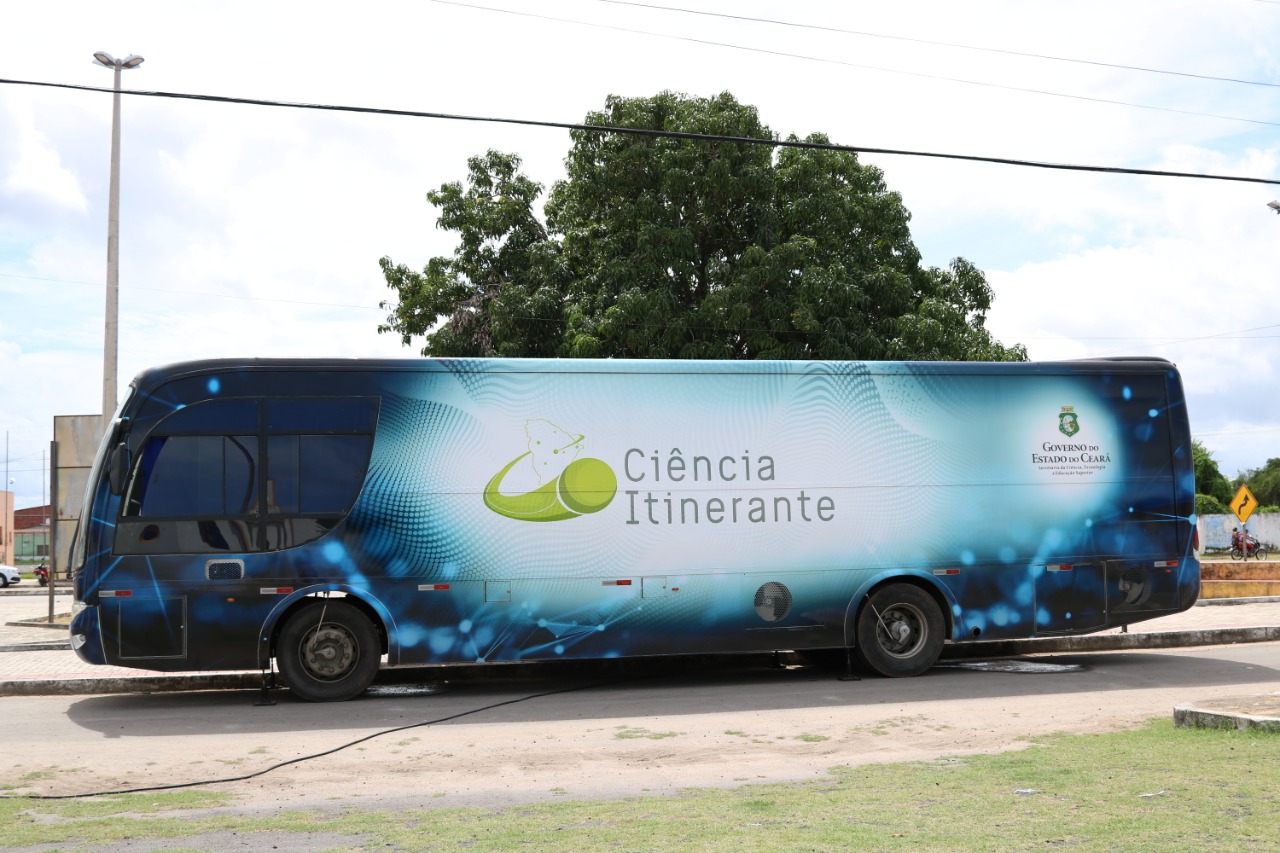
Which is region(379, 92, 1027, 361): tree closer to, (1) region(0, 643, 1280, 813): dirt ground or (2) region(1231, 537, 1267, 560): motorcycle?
(1) region(0, 643, 1280, 813): dirt ground

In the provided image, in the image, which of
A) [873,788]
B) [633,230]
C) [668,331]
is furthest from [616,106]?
[873,788]

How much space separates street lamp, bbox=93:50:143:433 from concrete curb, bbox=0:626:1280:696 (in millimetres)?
6546

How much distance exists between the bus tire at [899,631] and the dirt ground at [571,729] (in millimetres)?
261

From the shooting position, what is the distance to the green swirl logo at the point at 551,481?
12.1 metres

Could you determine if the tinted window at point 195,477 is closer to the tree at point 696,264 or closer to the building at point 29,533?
the tree at point 696,264

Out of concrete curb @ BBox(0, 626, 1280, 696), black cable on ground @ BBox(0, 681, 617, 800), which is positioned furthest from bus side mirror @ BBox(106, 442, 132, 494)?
black cable on ground @ BBox(0, 681, 617, 800)

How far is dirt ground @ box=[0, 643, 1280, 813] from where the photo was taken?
818 cm

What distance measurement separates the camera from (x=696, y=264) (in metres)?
24.4

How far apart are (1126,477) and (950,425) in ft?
6.83

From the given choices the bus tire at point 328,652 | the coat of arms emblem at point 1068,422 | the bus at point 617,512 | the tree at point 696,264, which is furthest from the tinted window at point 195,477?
the tree at point 696,264

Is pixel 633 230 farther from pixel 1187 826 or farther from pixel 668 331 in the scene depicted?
pixel 1187 826

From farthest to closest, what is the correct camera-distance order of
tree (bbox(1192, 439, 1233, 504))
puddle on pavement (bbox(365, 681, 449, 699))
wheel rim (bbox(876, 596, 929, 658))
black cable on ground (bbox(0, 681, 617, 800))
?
tree (bbox(1192, 439, 1233, 504)) → wheel rim (bbox(876, 596, 929, 658)) → puddle on pavement (bbox(365, 681, 449, 699)) → black cable on ground (bbox(0, 681, 617, 800))

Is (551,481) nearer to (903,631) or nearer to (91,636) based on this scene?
(903,631)

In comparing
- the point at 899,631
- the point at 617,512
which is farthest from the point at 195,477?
the point at 899,631
